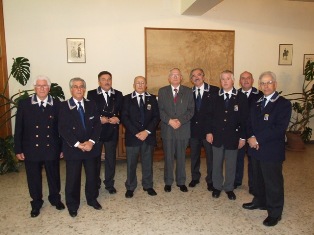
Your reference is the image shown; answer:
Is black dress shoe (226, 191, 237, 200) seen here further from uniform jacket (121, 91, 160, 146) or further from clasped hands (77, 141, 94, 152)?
clasped hands (77, 141, 94, 152)

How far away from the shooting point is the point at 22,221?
2.81 meters

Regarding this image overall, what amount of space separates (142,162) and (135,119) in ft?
1.80

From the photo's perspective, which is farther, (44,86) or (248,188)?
(248,188)

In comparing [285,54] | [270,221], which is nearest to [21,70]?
[270,221]

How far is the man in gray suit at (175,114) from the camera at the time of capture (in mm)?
3398

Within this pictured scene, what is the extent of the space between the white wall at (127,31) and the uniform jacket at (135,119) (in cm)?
194

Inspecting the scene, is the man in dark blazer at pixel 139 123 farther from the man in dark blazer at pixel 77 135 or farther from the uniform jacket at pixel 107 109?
the man in dark blazer at pixel 77 135

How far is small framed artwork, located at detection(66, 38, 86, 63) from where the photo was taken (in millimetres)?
4855

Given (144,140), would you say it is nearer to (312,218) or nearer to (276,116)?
(276,116)

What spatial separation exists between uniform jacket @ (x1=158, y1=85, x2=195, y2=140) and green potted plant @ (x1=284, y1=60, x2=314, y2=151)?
3.28 meters

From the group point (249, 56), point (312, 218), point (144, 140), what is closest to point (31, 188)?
point (144, 140)

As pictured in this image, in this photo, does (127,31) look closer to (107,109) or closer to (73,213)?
(107,109)

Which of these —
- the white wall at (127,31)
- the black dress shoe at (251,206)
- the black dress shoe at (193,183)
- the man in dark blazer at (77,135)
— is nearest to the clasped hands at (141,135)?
the man in dark blazer at (77,135)

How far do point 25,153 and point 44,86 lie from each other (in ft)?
2.34
